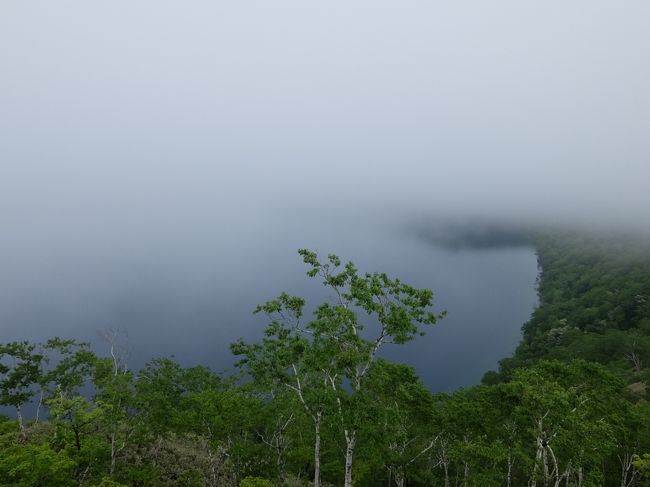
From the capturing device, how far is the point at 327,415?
26578 millimetres

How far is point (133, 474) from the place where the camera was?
34.4 m

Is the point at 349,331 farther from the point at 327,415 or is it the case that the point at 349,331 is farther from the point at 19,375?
the point at 19,375

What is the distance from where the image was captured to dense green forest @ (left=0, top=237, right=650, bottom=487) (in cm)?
2561

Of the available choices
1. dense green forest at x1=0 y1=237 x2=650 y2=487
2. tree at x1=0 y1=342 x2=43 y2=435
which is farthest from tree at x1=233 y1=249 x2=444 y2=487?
tree at x1=0 y1=342 x2=43 y2=435

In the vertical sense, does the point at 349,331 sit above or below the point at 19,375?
above

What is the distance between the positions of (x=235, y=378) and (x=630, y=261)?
196701 millimetres

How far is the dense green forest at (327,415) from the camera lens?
2561 cm

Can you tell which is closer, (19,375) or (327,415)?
(327,415)

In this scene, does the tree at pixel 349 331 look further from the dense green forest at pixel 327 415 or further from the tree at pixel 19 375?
the tree at pixel 19 375

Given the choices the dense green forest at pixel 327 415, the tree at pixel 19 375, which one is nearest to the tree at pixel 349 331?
the dense green forest at pixel 327 415

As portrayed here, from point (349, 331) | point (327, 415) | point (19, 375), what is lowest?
point (19, 375)

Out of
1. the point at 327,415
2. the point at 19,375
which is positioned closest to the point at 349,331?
the point at 327,415

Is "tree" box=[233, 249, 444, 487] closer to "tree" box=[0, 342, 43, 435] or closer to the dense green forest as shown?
the dense green forest

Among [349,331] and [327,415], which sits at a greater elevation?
[349,331]
